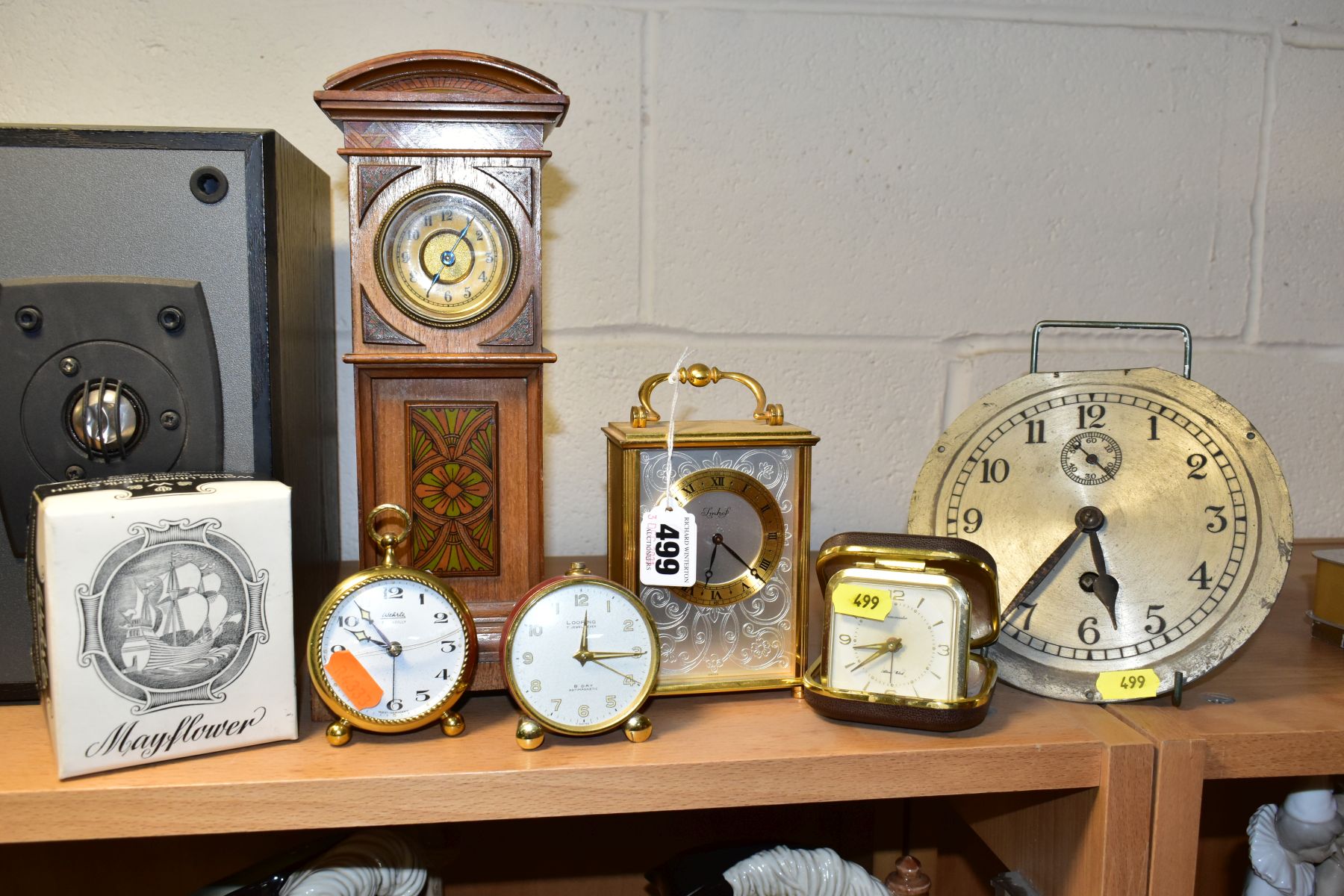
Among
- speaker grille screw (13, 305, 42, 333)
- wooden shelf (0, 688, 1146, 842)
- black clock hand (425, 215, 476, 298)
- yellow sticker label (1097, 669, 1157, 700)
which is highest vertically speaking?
black clock hand (425, 215, 476, 298)

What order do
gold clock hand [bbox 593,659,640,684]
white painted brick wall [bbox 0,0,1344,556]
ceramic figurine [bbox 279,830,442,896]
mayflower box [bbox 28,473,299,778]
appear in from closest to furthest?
mayflower box [bbox 28,473,299,778]
gold clock hand [bbox 593,659,640,684]
ceramic figurine [bbox 279,830,442,896]
white painted brick wall [bbox 0,0,1344,556]

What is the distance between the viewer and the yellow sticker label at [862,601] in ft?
2.91

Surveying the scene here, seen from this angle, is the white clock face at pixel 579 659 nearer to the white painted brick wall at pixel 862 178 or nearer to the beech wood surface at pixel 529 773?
the beech wood surface at pixel 529 773

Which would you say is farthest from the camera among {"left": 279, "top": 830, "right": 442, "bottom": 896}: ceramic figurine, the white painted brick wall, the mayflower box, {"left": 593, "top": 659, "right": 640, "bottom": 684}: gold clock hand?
the white painted brick wall

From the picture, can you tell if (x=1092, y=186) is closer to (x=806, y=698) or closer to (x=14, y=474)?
(x=806, y=698)

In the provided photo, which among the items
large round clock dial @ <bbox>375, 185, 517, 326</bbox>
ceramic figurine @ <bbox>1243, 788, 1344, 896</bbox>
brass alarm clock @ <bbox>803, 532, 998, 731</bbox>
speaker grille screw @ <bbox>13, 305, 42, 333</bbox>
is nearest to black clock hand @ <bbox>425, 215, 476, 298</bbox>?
large round clock dial @ <bbox>375, 185, 517, 326</bbox>

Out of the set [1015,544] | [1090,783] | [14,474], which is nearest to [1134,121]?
[1015,544]

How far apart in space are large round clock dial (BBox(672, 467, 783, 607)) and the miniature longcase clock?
0.50ft

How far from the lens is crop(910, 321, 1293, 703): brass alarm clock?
95 cm

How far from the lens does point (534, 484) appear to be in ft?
3.11

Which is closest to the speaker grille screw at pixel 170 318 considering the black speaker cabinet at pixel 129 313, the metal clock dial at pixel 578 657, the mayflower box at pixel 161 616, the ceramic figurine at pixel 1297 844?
the black speaker cabinet at pixel 129 313

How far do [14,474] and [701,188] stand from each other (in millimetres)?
853

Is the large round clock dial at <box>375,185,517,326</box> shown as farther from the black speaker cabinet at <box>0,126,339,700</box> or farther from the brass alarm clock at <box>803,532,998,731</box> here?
the brass alarm clock at <box>803,532,998,731</box>

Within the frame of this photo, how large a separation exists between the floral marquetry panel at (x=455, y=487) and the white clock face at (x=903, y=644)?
33cm
